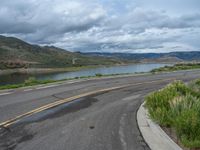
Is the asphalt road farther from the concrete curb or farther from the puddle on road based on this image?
the concrete curb

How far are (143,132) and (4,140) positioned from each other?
3.23m

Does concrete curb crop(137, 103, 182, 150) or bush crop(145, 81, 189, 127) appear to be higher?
bush crop(145, 81, 189, 127)

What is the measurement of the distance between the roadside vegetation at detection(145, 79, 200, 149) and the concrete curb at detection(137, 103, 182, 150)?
0.65ft

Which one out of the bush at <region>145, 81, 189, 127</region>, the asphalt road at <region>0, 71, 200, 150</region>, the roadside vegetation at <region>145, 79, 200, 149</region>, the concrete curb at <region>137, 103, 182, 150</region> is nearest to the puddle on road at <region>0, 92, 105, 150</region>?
the asphalt road at <region>0, 71, 200, 150</region>

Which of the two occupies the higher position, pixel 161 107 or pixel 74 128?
pixel 161 107

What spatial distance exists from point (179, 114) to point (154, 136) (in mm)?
980

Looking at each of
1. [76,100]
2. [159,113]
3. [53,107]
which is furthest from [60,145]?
[76,100]

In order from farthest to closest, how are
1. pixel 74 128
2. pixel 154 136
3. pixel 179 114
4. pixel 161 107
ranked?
pixel 161 107
pixel 74 128
pixel 179 114
pixel 154 136

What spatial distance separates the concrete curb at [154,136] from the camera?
6286 millimetres

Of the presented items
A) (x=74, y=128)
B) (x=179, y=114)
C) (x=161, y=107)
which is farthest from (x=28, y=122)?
(x=179, y=114)

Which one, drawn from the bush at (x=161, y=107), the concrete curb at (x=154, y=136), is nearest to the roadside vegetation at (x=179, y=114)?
the bush at (x=161, y=107)

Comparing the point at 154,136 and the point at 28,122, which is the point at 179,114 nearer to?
the point at 154,136

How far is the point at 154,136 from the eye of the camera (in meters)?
7.11

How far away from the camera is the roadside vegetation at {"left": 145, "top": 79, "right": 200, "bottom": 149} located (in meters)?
6.40
